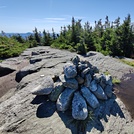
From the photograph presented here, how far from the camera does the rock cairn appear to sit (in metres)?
6.31

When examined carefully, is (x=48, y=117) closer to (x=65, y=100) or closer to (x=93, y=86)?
(x=65, y=100)

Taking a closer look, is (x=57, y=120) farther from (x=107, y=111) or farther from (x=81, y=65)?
(x=81, y=65)

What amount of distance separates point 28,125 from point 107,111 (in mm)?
3799

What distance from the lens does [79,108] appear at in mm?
5965

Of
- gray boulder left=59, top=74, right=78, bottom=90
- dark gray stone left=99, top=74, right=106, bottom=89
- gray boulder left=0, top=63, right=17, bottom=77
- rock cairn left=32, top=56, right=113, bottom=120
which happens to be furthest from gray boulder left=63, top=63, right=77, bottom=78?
gray boulder left=0, top=63, right=17, bottom=77

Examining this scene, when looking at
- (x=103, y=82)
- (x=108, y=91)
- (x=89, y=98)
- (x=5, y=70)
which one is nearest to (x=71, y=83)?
(x=89, y=98)

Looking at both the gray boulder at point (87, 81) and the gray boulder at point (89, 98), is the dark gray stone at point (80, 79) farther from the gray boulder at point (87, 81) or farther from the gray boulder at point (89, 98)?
the gray boulder at point (89, 98)

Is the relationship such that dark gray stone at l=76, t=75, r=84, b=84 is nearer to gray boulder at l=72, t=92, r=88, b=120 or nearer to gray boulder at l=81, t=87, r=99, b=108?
gray boulder at l=81, t=87, r=99, b=108

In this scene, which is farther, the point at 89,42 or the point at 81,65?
the point at 89,42

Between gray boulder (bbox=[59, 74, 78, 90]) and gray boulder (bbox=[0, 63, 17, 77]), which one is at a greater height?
gray boulder (bbox=[59, 74, 78, 90])

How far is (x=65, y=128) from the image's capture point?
215 inches

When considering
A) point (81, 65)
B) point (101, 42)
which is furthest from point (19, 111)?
point (101, 42)

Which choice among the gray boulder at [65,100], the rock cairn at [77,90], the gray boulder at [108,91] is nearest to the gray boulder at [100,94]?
the rock cairn at [77,90]

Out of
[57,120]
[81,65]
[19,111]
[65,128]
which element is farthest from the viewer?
[81,65]
